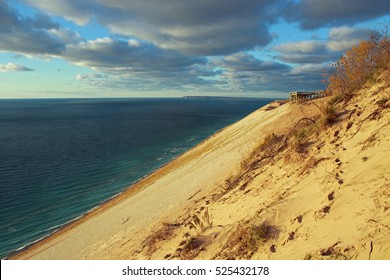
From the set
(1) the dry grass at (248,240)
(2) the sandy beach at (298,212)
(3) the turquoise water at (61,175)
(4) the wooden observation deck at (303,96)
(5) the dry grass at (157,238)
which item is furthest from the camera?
(4) the wooden observation deck at (303,96)

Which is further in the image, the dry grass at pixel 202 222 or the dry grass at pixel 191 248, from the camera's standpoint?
the dry grass at pixel 202 222

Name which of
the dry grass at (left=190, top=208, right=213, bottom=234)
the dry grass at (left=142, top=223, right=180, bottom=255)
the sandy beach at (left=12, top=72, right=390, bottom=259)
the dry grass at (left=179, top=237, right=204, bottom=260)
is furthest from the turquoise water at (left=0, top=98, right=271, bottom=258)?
the dry grass at (left=179, top=237, right=204, bottom=260)

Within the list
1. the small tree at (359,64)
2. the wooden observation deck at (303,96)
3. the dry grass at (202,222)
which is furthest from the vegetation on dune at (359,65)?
the wooden observation deck at (303,96)

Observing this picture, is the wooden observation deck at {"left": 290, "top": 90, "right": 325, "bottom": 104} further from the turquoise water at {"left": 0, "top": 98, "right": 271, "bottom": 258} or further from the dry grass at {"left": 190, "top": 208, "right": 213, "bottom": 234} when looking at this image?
the dry grass at {"left": 190, "top": 208, "right": 213, "bottom": 234}

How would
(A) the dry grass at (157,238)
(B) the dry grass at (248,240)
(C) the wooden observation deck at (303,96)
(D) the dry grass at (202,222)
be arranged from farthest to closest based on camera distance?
1. (C) the wooden observation deck at (303,96)
2. (A) the dry grass at (157,238)
3. (D) the dry grass at (202,222)
4. (B) the dry grass at (248,240)

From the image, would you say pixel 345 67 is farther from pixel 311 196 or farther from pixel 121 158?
pixel 121 158

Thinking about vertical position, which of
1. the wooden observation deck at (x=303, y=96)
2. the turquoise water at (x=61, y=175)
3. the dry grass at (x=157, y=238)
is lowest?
the turquoise water at (x=61, y=175)

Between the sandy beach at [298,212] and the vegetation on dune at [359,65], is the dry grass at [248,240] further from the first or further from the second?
the vegetation on dune at [359,65]

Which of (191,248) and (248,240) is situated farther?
(191,248)

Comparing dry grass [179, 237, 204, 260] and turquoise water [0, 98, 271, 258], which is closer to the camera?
dry grass [179, 237, 204, 260]

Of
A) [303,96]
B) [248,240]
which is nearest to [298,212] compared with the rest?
[248,240]

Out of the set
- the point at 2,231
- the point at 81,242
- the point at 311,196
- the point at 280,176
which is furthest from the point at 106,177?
the point at 311,196

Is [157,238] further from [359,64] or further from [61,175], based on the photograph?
[61,175]

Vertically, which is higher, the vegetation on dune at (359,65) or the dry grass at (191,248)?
the vegetation on dune at (359,65)
